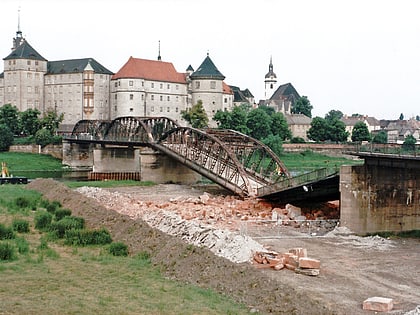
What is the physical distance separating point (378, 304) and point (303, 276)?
455 cm

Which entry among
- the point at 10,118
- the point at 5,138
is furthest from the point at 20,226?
the point at 10,118

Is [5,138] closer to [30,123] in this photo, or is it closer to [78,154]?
[30,123]

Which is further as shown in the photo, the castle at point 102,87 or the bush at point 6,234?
the castle at point 102,87

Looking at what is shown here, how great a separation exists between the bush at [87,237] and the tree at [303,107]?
155210 millimetres

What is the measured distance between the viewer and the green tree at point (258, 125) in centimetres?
12812

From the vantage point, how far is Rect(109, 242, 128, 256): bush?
31734mm

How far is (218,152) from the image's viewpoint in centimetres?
6056

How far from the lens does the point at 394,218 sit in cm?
3928

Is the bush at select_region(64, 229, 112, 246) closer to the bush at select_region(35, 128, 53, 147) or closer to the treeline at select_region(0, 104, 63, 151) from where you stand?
the bush at select_region(35, 128, 53, 147)

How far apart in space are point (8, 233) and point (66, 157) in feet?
241

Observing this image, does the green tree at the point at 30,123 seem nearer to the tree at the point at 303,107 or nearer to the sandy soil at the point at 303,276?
the tree at the point at 303,107

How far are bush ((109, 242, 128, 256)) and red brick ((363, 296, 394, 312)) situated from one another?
45.9ft

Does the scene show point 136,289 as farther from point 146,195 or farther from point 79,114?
point 79,114

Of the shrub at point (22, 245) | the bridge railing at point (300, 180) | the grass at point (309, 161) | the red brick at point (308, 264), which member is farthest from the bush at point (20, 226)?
the grass at point (309, 161)
